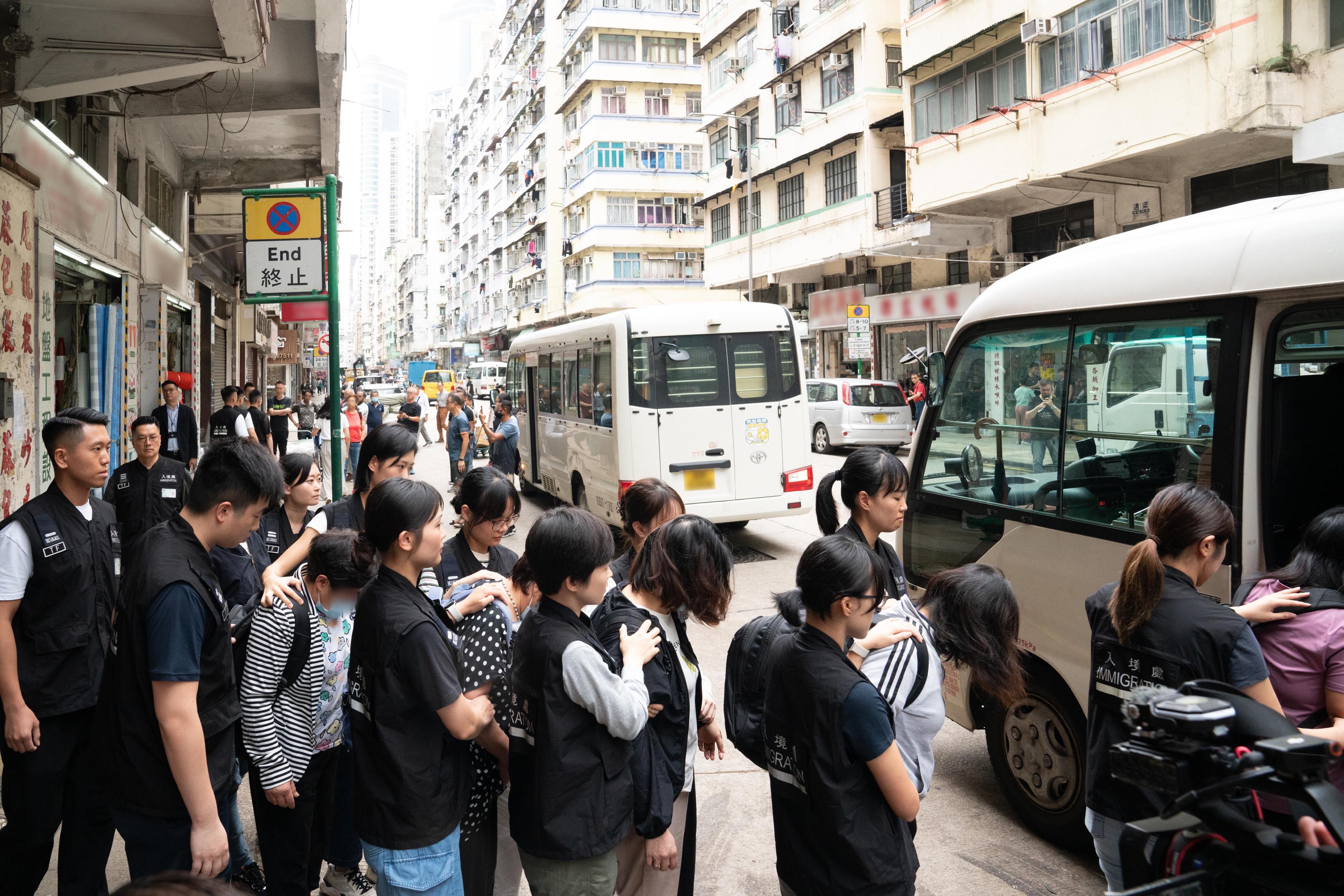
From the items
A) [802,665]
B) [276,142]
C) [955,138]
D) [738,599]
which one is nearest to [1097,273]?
[802,665]

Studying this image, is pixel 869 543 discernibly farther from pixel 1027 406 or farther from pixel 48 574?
pixel 48 574

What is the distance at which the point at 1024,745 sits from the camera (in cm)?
428

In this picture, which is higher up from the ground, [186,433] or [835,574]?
[186,433]

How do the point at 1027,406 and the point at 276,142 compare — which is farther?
the point at 276,142

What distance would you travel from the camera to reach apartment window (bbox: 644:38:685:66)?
146 ft

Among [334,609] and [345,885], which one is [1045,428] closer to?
[334,609]

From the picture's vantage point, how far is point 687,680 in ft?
9.53

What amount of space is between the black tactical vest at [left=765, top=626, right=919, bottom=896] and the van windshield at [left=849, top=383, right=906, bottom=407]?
19.1 meters

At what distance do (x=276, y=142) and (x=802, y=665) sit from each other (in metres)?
12.2

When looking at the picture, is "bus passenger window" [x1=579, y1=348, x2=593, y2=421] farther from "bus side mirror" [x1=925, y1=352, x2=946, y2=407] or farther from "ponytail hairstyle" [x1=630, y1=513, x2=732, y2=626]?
"ponytail hairstyle" [x1=630, y1=513, x2=732, y2=626]

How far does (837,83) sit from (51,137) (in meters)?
22.8

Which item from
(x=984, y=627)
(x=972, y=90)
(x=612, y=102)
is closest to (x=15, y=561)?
(x=984, y=627)

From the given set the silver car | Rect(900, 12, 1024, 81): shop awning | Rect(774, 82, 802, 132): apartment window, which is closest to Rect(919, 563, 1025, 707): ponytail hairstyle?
Rect(900, 12, 1024, 81): shop awning

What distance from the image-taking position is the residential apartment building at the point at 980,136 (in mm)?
14398
